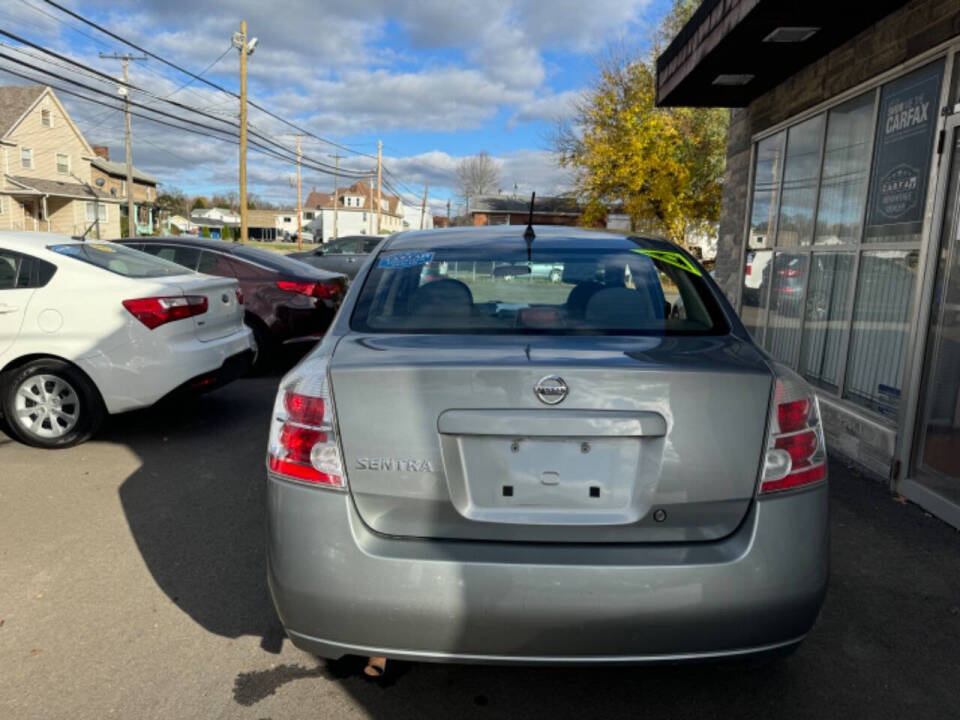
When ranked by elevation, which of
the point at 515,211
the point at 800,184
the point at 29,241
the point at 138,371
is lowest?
the point at 138,371

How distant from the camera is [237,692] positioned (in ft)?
8.20

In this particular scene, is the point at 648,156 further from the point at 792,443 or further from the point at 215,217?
the point at 215,217

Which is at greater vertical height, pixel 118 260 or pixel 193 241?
pixel 193 241

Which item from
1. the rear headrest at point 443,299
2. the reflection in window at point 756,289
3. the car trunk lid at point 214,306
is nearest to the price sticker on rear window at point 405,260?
the rear headrest at point 443,299

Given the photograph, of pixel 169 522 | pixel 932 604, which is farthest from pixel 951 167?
pixel 169 522

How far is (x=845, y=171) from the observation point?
19.8ft

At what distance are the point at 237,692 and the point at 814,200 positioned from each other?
6.26 meters

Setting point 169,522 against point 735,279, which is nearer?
point 169,522

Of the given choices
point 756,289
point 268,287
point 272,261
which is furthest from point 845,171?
point 272,261

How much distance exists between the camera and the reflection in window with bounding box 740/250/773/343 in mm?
7785

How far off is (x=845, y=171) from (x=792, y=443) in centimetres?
485

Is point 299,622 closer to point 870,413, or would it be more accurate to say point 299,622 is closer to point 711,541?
point 711,541

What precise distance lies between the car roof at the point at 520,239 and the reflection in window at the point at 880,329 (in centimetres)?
259

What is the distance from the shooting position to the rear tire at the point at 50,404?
5.20 meters
